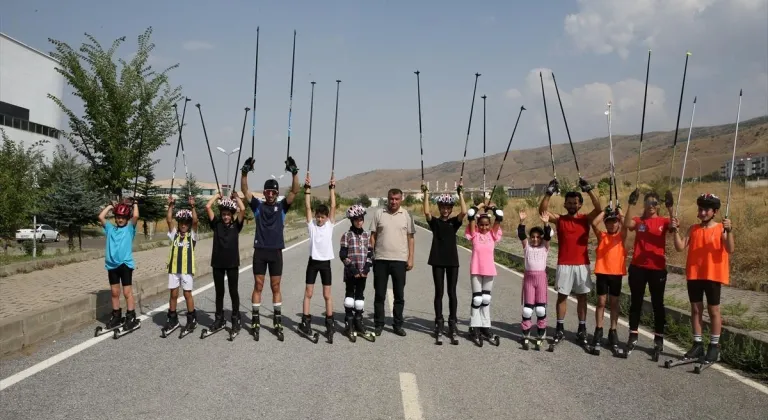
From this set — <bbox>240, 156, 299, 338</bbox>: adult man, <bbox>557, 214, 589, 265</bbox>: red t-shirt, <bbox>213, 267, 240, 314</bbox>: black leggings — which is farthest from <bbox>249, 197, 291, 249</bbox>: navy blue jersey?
<bbox>557, 214, 589, 265</bbox>: red t-shirt

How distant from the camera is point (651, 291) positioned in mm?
7281

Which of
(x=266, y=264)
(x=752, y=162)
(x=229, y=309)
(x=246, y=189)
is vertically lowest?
(x=229, y=309)

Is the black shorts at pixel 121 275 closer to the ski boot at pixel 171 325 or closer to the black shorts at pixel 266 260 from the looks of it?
the ski boot at pixel 171 325

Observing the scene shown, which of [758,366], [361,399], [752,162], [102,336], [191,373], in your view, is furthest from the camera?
[752,162]

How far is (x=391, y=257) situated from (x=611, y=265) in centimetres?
268

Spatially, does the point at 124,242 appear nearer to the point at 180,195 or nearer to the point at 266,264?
the point at 266,264

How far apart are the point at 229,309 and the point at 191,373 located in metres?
3.94

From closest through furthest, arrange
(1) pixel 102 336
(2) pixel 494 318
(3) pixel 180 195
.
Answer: (1) pixel 102 336
(2) pixel 494 318
(3) pixel 180 195

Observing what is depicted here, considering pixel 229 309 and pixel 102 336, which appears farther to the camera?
pixel 229 309

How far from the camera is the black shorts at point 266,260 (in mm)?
7984

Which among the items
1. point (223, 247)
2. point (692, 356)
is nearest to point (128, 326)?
point (223, 247)

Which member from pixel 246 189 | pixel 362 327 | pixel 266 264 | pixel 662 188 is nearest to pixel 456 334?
pixel 362 327

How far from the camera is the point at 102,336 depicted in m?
7.64

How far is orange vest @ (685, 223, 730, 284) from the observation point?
6.75 metres
